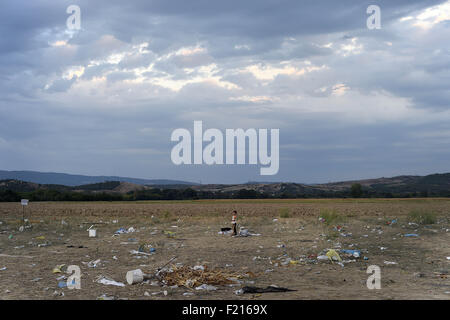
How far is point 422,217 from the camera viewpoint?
18688mm

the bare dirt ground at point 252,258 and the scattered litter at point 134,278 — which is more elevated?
the scattered litter at point 134,278

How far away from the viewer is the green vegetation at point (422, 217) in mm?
18016

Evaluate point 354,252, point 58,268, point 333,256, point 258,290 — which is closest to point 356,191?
point 354,252


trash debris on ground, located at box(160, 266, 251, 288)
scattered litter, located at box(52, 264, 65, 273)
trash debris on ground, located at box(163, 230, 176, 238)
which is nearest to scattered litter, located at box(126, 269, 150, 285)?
trash debris on ground, located at box(160, 266, 251, 288)

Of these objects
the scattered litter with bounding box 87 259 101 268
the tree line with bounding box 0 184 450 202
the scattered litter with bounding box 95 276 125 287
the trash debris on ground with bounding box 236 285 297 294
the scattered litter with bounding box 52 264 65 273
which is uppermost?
the trash debris on ground with bounding box 236 285 297 294

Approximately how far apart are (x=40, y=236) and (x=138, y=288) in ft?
34.3

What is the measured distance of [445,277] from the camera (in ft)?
29.5

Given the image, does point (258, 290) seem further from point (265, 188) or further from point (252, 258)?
point (265, 188)

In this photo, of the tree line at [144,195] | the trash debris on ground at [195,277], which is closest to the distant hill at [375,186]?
the tree line at [144,195]

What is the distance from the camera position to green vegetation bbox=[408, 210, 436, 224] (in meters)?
18.0

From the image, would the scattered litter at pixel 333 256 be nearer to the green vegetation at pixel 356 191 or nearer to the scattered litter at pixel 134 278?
the scattered litter at pixel 134 278

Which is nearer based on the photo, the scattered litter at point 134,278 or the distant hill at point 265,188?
the scattered litter at point 134,278

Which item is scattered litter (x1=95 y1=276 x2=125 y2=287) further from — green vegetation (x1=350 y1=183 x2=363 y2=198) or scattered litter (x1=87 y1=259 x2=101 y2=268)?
green vegetation (x1=350 y1=183 x2=363 y2=198)
